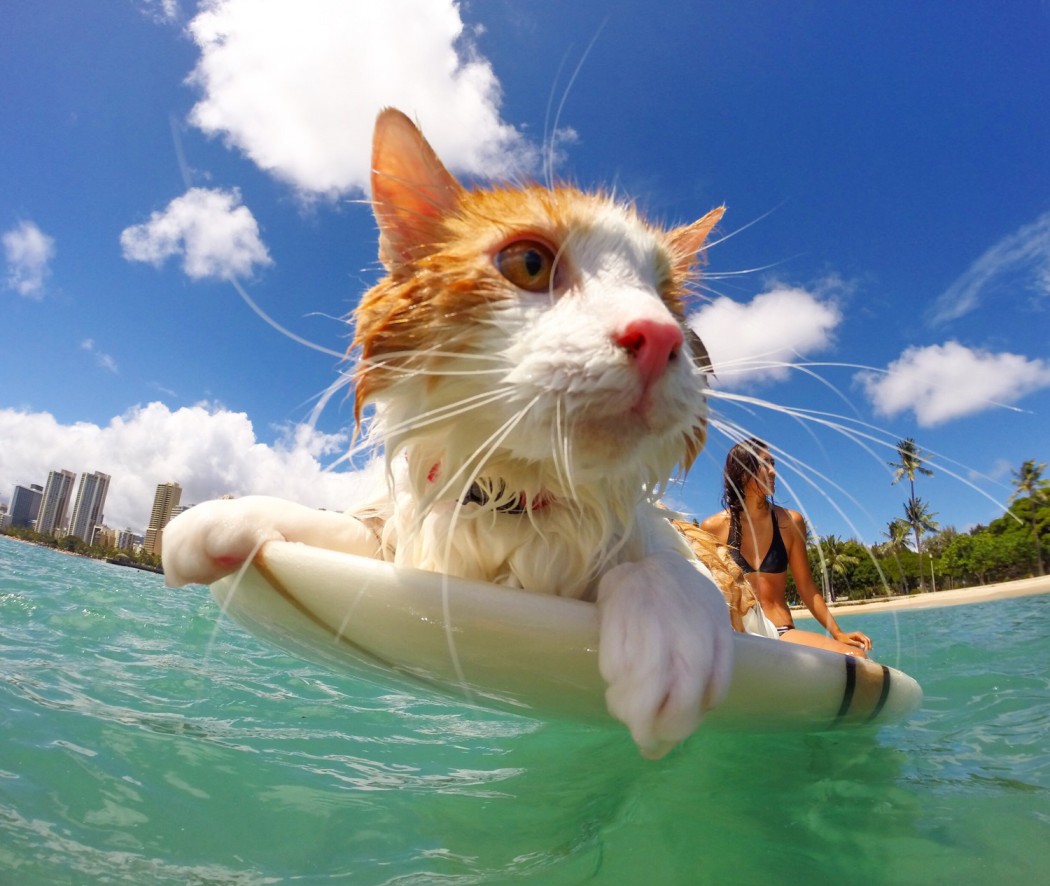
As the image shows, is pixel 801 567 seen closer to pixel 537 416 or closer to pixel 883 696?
pixel 883 696

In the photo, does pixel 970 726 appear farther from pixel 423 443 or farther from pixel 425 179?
pixel 425 179

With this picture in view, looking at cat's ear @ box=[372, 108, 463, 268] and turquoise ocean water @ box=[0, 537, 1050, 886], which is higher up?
cat's ear @ box=[372, 108, 463, 268]

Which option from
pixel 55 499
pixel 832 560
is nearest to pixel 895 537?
pixel 832 560

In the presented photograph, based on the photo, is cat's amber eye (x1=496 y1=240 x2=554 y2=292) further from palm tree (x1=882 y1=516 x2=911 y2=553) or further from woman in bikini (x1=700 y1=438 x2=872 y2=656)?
woman in bikini (x1=700 y1=438 x2=872 y2=656)

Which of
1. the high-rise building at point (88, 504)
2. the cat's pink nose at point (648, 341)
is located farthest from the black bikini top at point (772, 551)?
the high-rise building at point (88, 504)

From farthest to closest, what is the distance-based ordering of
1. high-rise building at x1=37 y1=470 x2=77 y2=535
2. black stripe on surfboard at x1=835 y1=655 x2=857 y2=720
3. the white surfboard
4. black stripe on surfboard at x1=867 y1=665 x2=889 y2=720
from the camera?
high-rise building at x1=37 y1=470 x2=77 y2=535 < black stripe on surfboard at x1=867 y1=665 x2=889 y2=720 < black stripe on surfboard at x1=835 y1=655 x2=857 y2=720 < the white surfboard

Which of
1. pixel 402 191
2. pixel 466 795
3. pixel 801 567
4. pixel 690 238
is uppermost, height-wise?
pixel 690 238

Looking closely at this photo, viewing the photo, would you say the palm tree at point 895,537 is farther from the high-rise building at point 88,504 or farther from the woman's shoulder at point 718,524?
the high-rise building at point 88,504

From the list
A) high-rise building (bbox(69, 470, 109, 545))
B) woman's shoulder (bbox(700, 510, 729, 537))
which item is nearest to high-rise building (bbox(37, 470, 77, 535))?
high-rise building (bbox(69, 470, 109, 545))
